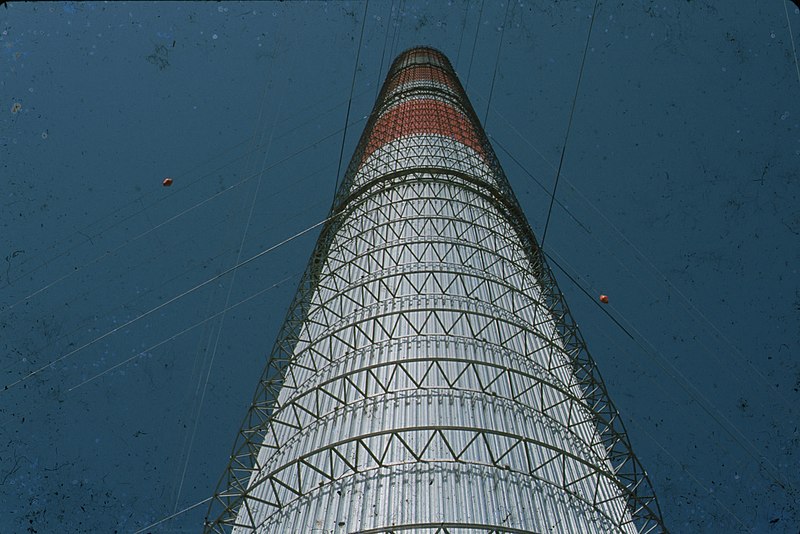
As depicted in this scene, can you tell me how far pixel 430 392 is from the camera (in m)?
18.5

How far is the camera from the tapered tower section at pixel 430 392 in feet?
50.2

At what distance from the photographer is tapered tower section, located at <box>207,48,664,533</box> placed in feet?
50.2

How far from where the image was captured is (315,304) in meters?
25.2

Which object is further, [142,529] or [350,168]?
[350,168]

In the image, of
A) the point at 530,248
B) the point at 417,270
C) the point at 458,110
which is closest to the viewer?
the point at 417,270

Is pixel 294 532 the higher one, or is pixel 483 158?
pixel 483 158

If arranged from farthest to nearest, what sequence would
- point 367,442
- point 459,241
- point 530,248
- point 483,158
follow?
point 483,158 < point 530,248 < point 459,241 < point 367,442

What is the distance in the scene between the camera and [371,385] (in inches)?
747

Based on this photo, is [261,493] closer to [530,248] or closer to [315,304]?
[315,304]

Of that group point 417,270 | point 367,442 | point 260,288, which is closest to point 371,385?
point 367,442

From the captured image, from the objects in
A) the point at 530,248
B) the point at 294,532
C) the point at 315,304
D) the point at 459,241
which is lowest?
the point at 294,532

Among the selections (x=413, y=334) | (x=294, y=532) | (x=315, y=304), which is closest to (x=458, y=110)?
(x=315, y=304)

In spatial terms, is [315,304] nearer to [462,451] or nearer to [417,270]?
[417,270]

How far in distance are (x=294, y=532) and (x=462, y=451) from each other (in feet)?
14.5
